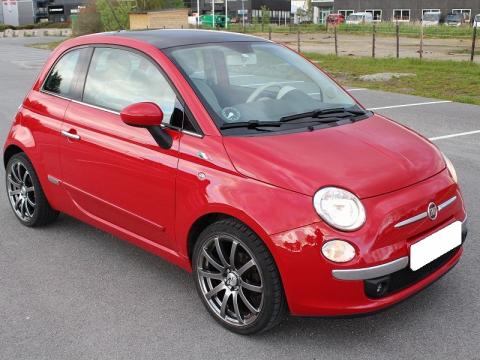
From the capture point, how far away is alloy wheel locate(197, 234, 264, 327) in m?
3.02

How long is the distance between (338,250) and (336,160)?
53 cm

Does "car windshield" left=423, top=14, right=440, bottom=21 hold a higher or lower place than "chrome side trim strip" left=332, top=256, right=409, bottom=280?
higher

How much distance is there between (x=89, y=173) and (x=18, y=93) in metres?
10.8

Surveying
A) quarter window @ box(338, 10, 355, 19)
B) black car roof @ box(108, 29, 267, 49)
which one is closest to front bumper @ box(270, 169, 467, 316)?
black car roof @ box(108, 29, 267, 49)

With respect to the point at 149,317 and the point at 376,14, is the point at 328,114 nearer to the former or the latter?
the point at 149,317

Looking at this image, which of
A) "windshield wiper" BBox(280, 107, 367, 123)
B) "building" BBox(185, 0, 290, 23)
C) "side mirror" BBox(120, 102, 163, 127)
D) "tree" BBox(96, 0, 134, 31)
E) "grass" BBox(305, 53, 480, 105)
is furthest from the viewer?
"building" BBox(185, 0, 290, 23)

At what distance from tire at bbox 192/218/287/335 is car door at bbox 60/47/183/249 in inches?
12.9

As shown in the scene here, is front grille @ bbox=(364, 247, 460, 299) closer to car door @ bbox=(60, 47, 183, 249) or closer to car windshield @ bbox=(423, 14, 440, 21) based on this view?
car door @ bbox=(60, 47, 183, 249)

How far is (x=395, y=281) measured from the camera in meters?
2.86

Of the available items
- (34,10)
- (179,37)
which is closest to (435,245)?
(179,37)

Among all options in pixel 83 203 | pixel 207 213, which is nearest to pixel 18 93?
pixel 83 203

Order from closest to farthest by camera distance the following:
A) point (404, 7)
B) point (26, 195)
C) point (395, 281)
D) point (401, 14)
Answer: point (395, 281)
point (26, 195)
point (404, 7)
point (401, 14)

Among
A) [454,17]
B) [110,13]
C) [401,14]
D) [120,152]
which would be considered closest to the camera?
[120,152]

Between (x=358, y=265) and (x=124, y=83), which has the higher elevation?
(x=124, y=83)
